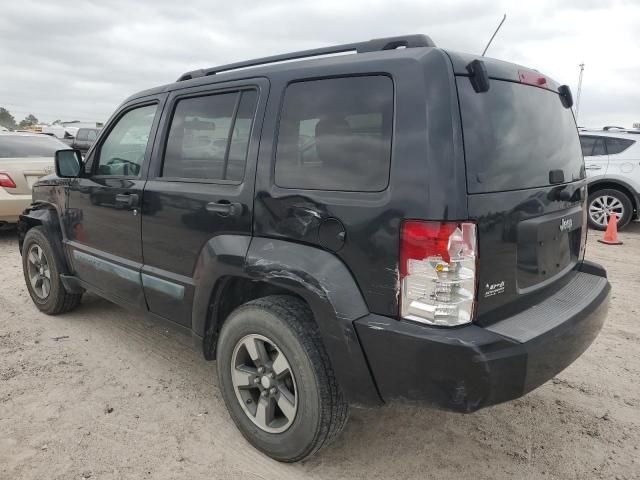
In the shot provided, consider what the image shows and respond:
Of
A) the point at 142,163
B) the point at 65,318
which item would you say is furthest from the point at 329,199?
the point at 65,318

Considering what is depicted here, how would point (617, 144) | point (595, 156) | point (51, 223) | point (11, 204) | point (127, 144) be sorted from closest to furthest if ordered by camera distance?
point (127, 144)
point (51, 223)
point (11, 204)
point (617, 144)
point (595, 156)

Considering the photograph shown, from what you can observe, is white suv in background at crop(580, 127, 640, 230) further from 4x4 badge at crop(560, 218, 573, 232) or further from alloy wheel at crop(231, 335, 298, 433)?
alloy wheel at crop(231, 335, 298, 433)

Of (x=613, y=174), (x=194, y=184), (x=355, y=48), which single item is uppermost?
(x=355, y=48)

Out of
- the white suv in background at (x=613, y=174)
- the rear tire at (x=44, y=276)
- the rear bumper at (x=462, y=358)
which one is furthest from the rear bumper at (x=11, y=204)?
the white suv in background at (x=613, y=174)

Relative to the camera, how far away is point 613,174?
8.45 m

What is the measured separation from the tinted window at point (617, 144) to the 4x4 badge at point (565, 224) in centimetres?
731

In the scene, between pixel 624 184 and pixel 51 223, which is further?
pixel 624 184

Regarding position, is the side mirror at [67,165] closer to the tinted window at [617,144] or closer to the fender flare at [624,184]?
the fender flare at [624,184]

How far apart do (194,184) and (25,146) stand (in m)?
6.33

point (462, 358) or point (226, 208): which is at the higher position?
point (226, 208)

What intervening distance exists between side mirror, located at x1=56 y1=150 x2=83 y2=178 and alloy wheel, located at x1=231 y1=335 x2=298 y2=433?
2073 millimetres

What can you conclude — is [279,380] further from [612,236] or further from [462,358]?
[612,236]

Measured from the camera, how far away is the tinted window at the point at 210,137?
256 cm

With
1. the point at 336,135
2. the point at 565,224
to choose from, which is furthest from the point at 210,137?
the point at 565,224
